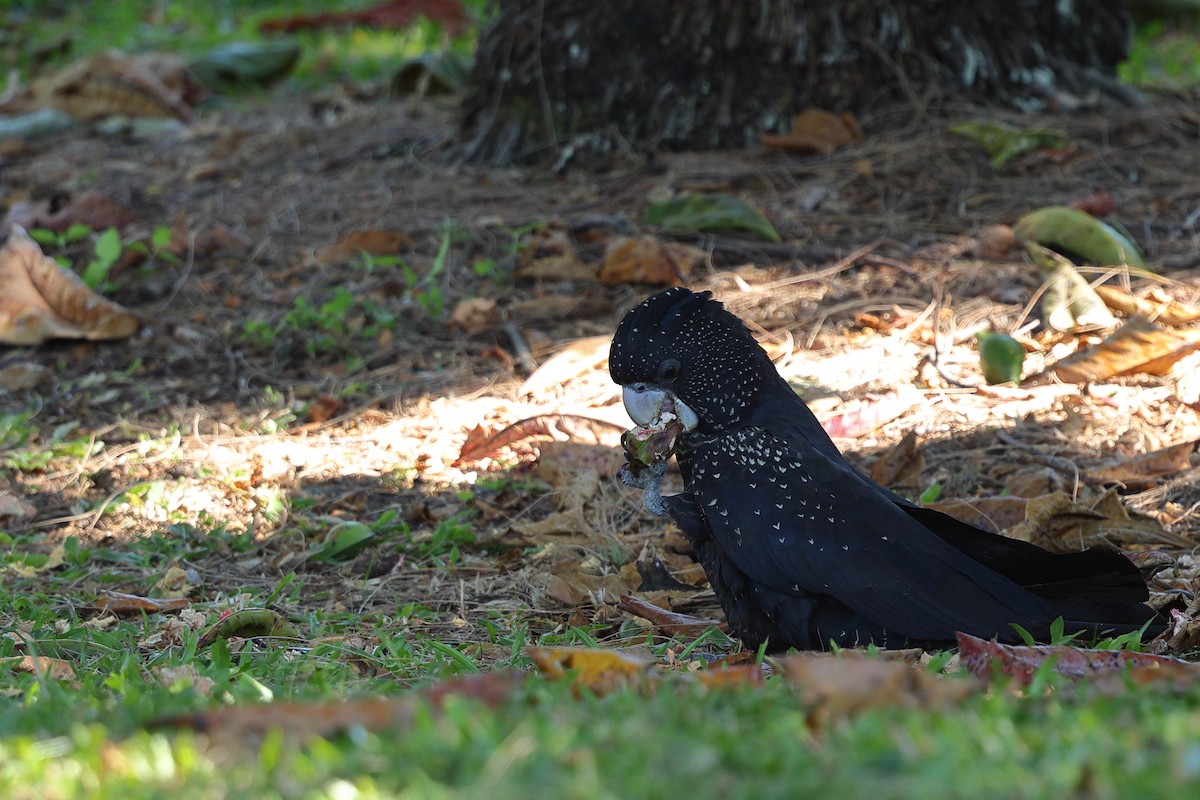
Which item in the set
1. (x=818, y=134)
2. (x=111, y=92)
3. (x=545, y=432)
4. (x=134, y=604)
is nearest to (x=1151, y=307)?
(x=818, y=134)

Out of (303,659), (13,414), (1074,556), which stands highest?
(1074,556)

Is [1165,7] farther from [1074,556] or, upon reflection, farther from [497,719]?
[497,719]

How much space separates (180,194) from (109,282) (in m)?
1.12

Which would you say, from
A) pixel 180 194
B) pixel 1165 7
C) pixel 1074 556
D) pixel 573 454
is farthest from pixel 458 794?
pixel 1165 7

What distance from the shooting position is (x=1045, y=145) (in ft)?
20.6

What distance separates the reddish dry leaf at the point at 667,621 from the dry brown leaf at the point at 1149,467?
1453 mm

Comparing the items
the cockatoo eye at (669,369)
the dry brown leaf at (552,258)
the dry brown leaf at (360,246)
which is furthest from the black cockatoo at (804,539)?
the dry brown leaf at (360,246)

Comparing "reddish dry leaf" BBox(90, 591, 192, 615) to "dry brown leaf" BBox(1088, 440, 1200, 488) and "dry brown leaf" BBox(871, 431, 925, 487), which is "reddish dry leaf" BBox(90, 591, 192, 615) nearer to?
"dry brown leaf" BBox(871, 431, 925, 487)

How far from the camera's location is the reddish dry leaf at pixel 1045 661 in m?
2.45

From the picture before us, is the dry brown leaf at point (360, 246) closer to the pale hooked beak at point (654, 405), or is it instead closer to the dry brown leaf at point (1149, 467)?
the pale hooked beak at point (654, 405)

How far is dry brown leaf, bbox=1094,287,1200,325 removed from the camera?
4785 mm

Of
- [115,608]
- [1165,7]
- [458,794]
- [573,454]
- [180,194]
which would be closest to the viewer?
[458,794]

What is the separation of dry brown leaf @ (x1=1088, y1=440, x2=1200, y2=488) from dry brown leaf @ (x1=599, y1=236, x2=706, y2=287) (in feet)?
6.90

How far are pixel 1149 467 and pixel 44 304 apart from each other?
14.7ft
